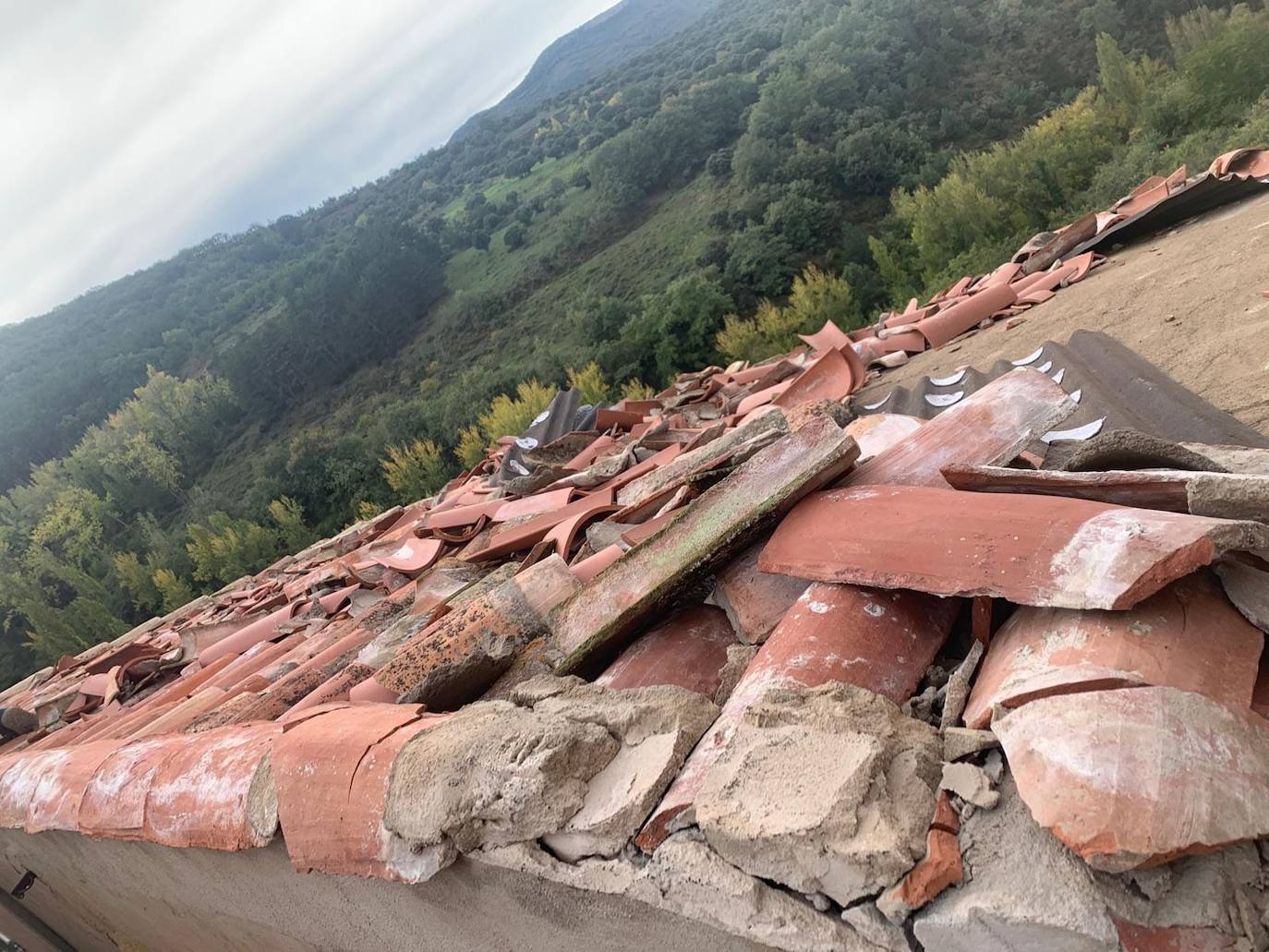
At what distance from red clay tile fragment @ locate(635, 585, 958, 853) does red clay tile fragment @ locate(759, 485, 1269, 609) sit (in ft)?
0.21

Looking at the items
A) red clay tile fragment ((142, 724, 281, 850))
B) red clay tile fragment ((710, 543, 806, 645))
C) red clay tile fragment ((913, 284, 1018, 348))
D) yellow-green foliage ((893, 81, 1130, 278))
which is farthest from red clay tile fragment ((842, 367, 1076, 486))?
yellow-green foliage ((893, 81, 1130, 278))

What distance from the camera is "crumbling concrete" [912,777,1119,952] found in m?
0.75

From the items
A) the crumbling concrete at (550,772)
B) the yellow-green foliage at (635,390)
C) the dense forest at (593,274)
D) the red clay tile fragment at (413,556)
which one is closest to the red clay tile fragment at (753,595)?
the crumbling concrete at (550,772)

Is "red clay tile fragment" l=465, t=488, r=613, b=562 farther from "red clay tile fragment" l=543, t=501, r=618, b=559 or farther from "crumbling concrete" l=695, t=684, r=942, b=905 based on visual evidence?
"crumbling concrete" l=695, t=684, r=942, b=905

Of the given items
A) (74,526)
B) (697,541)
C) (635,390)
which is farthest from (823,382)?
(74,526)

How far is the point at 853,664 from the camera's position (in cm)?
119

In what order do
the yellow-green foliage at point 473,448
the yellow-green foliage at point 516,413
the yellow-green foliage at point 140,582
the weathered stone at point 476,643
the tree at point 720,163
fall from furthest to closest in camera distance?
the tree at point 720,163
the yellow-green foliage at point 140,582
the yellow-green foliage at point 473,448
the yellow-green foliage at point 516,413
the weathered stone at point 476,643

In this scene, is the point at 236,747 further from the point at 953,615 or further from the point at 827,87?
the point at 827,87

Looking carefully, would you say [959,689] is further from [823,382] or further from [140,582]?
[140,582]

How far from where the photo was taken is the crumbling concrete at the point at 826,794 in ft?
2.86

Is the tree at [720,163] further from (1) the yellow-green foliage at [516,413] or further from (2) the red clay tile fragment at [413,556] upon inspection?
(2) the red clay tile fragment at [413,556]

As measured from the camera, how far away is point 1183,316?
12.5ft

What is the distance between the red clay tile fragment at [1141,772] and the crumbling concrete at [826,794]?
0.46 ft

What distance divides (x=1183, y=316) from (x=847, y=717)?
4.03 meters
